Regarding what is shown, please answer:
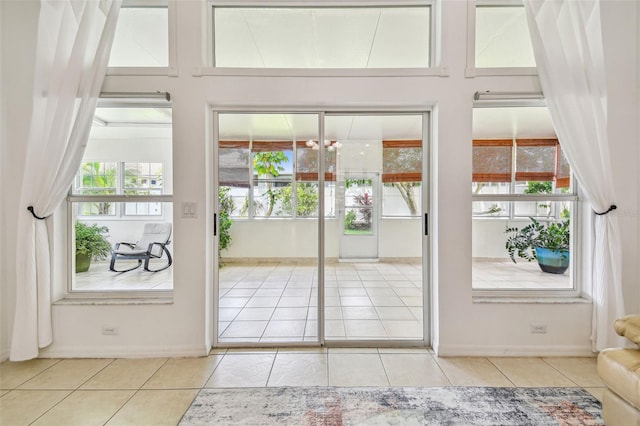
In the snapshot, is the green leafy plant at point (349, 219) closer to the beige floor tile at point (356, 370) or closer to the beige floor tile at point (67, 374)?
the beige floor tile at point (356, 370)


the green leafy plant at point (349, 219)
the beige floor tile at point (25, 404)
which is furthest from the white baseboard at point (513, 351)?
the beige floor tile at point (25, 404)

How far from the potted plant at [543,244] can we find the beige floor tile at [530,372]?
868 mm

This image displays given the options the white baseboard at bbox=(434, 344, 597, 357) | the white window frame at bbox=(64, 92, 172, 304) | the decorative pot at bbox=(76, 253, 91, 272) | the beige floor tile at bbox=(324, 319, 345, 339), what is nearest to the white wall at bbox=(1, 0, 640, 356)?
the white baseboard at bbox=(434, 344, 597, 357)

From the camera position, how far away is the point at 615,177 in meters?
2.51

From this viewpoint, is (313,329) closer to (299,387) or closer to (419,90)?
(299,387)

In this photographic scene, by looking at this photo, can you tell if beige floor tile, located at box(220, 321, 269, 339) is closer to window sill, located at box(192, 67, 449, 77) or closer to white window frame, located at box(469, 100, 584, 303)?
white window frame, located at box(469, 100, 584, 303)

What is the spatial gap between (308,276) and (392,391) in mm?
1236

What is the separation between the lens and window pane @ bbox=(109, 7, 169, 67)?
265 cm

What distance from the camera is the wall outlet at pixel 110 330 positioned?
2.58 meters

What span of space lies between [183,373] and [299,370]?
2.93 feet

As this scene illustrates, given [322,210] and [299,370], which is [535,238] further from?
[299,370]

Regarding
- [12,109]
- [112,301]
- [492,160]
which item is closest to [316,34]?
[492,160]

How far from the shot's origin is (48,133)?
93.8 inches

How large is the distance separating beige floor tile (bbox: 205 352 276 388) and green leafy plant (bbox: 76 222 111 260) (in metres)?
1.51
